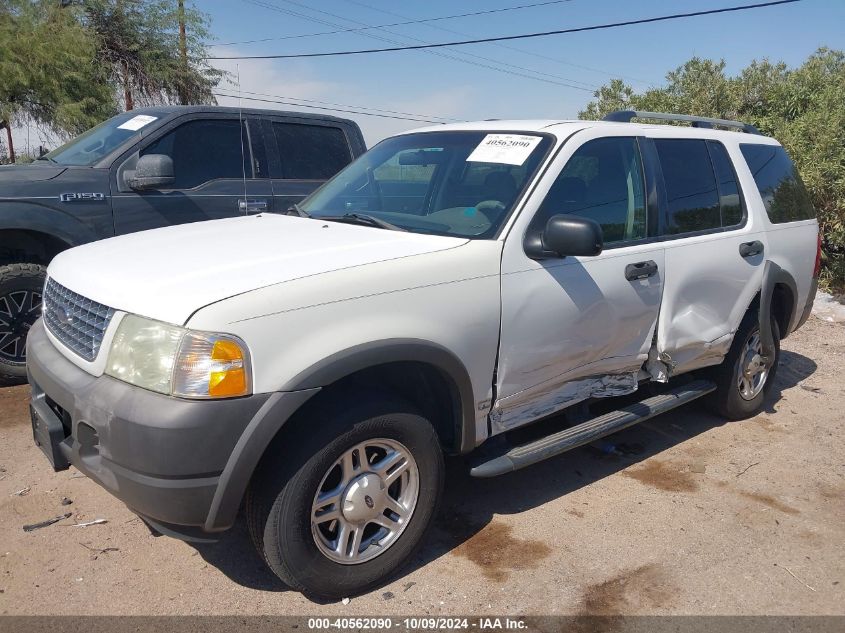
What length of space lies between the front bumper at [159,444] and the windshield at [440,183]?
4.60ft

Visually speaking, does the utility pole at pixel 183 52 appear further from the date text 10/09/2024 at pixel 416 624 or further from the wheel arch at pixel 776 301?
the date text 10/09/2024 at pixel 416 624

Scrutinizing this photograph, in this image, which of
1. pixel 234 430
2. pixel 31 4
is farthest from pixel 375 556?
pixel 31 4

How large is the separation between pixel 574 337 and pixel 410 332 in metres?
1.02

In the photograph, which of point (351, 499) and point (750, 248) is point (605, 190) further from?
point (351, 499)

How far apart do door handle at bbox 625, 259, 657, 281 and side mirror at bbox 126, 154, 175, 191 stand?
3391mm

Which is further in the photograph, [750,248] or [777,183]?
[777,183]

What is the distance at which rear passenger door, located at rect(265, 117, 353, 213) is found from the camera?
19.9 feet

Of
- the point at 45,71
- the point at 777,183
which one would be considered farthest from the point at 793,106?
the point at 45,71

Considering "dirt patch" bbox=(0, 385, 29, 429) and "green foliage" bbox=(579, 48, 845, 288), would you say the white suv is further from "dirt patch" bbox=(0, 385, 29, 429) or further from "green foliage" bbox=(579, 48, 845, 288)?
"green foliage" bbox=(579, 48, 845, 288)

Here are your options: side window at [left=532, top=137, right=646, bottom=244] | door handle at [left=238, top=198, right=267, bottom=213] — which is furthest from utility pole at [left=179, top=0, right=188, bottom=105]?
side window at [left=532, top=137, right=646, bottom=244]

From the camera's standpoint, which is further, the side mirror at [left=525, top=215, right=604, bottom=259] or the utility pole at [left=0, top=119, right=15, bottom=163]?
the utility pole at [left=0, top=119, right=15, bottom=163]

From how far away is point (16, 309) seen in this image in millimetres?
5012

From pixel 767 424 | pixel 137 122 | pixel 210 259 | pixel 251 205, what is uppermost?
pixel 137 122

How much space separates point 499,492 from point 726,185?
8.07 ft
